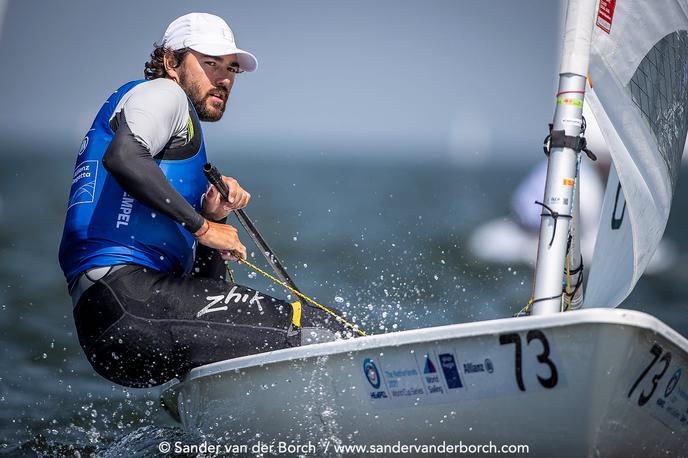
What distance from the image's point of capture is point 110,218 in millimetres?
2604

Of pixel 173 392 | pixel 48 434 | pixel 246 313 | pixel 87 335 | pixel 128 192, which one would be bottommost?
pixel 48 434

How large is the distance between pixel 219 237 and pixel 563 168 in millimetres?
1117

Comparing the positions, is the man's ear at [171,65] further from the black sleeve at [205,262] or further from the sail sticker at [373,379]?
the sail sticker at [373,379]

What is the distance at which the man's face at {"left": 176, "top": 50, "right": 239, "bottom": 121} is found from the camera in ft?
9.29

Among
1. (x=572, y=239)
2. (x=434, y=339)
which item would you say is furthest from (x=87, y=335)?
(x=572, y=239)

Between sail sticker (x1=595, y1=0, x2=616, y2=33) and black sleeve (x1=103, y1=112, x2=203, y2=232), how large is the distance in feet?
5.11

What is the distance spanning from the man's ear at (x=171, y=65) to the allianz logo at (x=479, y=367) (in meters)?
1.43

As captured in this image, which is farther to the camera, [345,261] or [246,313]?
[345,261]

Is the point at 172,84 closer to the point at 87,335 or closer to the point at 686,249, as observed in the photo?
the point at 87,335

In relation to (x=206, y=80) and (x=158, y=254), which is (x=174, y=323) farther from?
(x=206, y=80)

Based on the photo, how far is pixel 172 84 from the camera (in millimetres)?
2633

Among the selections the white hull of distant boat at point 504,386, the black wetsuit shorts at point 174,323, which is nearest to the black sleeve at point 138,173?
the black wetsuit shorts at point 174,323

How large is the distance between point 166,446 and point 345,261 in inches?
246

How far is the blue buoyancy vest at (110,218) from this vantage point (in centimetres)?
261
